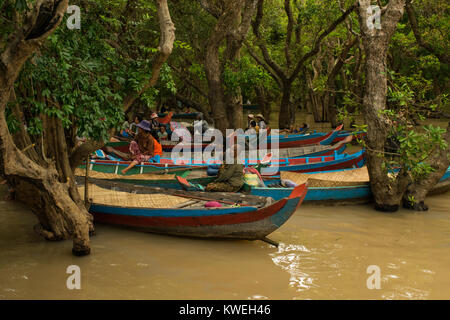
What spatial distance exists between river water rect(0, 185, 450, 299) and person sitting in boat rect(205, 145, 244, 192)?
1.17 metres

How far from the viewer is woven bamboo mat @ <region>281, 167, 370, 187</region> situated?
9.25 meters

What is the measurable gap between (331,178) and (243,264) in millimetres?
4498

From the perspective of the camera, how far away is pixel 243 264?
6.14m

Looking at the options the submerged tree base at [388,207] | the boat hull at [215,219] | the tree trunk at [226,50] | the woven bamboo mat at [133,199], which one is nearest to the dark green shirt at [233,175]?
the woven bamboo mat at [133,199]

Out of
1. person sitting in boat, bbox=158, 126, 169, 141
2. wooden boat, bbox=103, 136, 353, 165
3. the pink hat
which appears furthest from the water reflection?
person sitting in boat, bbox=158, 126, 169, 141

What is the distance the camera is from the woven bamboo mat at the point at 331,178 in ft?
30.3

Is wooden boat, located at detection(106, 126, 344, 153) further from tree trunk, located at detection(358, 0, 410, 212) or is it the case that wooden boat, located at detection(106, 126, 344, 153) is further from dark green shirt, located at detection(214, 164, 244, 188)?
dark green shirt, located at detection(214, 164, 244, 188)

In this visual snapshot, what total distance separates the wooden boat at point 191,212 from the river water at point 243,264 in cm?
21

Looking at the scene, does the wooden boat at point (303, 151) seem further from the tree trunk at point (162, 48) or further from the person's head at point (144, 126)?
the tree trunk at point (162, 48)

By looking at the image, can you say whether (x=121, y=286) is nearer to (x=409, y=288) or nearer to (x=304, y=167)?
(x=409, y=288)

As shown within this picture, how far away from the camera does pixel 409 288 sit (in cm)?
544

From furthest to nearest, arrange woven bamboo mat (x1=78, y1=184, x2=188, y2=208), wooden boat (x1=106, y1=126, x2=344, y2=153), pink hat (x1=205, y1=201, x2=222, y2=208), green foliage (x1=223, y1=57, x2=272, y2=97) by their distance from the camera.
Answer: wooden boat (x1=106, y1=126, x2=344, y2=153) → green foliage (x1=223, y1=57, x2=272, y2=97) → woven bamboo mat (x1=78, y1=184, x2=188, y2=208) → pink hat (x1=205, y1=201, x2=222, y2=208)

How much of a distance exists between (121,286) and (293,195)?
8.23ft

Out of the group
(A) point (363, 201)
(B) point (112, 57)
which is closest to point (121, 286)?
(B) point (112, 57)
